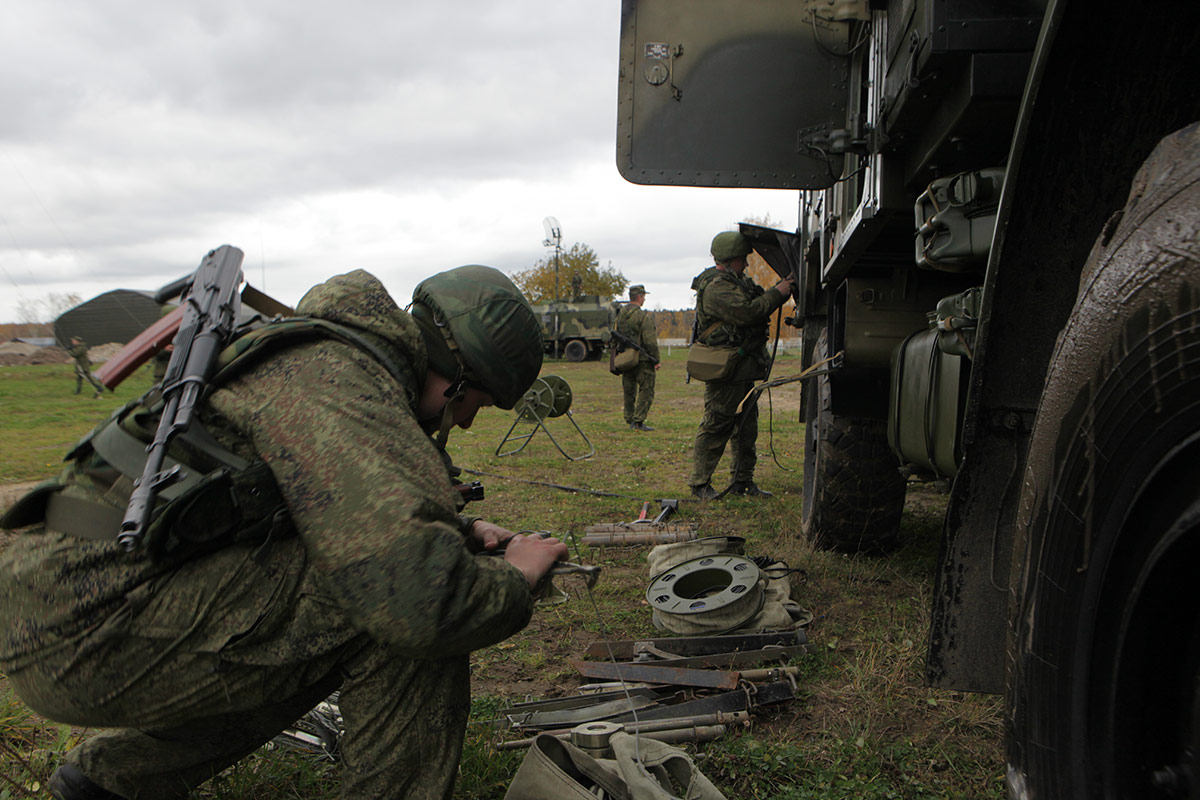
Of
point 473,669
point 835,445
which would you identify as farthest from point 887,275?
point 473,669

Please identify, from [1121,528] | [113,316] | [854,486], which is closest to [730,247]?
[854,486]

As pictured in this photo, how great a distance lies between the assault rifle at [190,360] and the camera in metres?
1.65

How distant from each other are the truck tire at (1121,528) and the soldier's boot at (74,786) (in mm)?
2108

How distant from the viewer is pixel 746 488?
274 inches

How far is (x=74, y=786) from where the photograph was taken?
218cm

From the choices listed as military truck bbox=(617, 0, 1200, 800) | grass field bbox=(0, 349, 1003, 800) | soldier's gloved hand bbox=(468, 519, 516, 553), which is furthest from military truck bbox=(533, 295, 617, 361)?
soldier's gloved hand bbox=(468, 519, 516, 553)

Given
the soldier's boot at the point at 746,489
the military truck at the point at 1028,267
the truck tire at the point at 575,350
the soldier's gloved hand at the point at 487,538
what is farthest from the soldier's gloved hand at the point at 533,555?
the truck tire at the point at 575,350

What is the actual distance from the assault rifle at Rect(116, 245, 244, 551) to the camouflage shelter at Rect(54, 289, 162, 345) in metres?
0.22

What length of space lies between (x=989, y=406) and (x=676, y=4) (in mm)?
2189

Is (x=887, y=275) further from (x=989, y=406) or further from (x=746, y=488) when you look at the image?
(x=746, y=488)

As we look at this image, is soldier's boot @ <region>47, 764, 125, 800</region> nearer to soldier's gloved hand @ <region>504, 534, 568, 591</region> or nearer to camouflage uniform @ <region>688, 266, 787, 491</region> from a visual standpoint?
soldier's gloved hand @ <region>504, 534, 568, 591</region>

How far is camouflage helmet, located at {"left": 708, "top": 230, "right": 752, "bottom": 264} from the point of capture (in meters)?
6.75

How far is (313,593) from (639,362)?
1054 cm

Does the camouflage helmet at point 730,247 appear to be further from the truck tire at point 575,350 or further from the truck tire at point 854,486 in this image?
the truck tire at point 575,350
